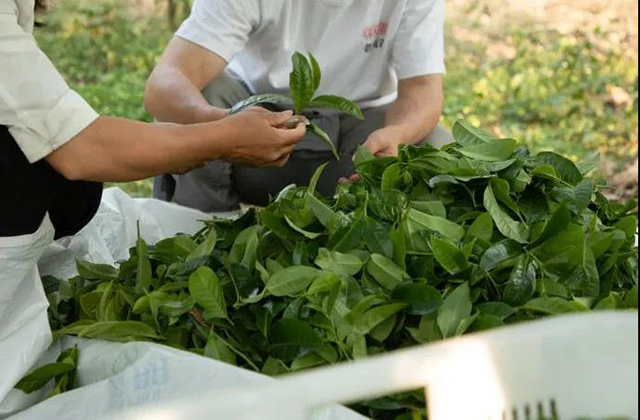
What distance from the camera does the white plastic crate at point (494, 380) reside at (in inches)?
23.2

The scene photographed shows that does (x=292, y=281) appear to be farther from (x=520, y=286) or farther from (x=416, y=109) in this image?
(x=416, y=109)

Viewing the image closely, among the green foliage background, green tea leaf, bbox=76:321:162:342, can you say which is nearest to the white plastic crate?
green tea leaf, bbox=76:321:162:342

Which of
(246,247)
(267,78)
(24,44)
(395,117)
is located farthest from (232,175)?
(24,44)

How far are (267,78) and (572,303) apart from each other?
1.07 meters

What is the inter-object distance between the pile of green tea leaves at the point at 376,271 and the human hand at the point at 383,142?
11.5 inches

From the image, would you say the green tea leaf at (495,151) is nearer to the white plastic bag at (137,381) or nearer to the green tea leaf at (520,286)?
the green tea leaf at (520,286)

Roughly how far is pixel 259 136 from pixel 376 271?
26cm

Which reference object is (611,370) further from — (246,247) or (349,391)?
(246,247)

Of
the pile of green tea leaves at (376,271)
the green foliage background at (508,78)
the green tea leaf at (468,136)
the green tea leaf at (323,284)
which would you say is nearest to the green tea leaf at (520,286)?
the pile of green tea leaves at (376,271)

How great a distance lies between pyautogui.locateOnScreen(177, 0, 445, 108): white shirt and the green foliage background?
0.95m

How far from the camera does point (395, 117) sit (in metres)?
2.06

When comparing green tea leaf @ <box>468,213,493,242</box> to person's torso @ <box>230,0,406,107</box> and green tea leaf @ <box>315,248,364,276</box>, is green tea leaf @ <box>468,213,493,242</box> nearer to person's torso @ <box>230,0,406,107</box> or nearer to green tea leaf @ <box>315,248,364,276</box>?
green tea leaf @ <box>315,248,364,276</box>

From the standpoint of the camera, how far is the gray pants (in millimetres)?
2152

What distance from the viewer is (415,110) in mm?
2055
